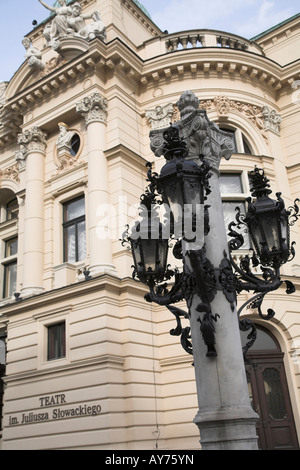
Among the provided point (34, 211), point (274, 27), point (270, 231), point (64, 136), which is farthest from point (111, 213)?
point (274, 27)

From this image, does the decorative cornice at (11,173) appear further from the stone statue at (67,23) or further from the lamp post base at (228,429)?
the lamp post base at (228,429)

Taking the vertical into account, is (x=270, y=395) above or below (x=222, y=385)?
above

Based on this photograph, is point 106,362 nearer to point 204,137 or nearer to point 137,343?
point 137,343

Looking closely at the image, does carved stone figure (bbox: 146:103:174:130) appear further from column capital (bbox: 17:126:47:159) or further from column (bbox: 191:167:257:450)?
column (bbox: 191:167:257:450)

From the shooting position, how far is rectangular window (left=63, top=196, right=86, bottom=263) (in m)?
16.4

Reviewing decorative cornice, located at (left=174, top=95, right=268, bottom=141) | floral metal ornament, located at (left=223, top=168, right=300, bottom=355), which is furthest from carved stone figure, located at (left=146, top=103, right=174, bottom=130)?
floral metal ornament, located at (left=223, top=168, right=300, bottom=355)

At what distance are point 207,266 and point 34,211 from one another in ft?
42.0

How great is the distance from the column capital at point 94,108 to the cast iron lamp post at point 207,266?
10.5m

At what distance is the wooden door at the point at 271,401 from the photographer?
1374 cm

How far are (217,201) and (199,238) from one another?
4.45 feet

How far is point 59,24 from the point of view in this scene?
61.0 ft

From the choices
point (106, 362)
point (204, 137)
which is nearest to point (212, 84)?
point (106, 362)

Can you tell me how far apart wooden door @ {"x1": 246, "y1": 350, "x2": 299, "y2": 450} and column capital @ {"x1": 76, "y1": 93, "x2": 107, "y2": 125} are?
9342 mm

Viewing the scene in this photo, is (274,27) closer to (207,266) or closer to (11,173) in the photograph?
(11,173)
